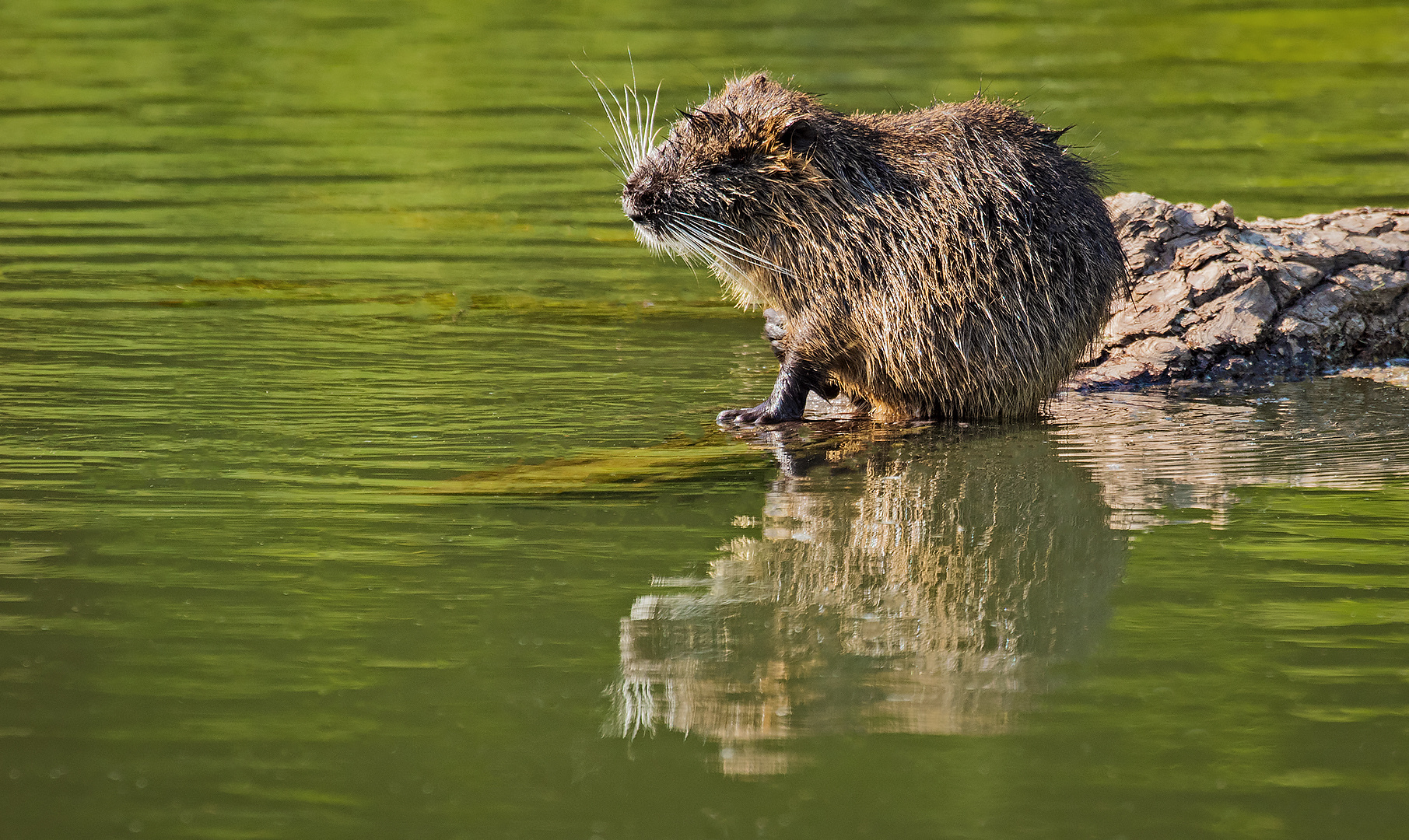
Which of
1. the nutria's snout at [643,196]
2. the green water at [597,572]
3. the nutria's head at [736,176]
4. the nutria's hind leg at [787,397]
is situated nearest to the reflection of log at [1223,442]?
the green water at [597,572]

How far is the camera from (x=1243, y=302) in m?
6.86

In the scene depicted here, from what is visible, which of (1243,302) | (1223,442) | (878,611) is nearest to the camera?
(878,611)

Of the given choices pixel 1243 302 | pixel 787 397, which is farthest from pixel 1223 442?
pixel 787 397

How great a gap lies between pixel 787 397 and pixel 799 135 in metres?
0.99

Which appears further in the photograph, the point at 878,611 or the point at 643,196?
the point at 643,196

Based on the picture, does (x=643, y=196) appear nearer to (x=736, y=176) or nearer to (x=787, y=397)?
(x=736, y=176)

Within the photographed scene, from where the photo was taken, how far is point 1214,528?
4633 millimetres

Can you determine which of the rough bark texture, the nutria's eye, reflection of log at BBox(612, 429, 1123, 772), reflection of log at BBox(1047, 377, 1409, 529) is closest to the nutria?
the nutria's eye

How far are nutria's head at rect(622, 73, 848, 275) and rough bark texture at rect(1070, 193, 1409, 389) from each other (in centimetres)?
167

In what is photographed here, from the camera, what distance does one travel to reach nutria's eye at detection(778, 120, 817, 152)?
19.5ft

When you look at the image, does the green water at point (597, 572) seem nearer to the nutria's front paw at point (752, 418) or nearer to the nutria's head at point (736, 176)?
the nutria's front paw at point (752, 418)

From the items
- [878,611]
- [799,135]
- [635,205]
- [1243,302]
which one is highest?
[799,135]

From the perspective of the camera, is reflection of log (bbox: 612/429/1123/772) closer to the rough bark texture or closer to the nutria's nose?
the nutria's nose

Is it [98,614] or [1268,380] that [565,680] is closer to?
[98,614]
